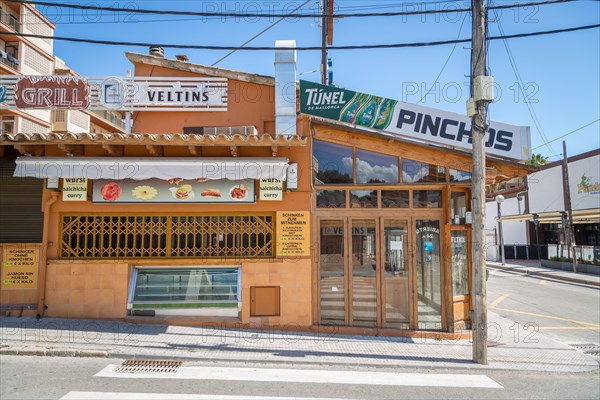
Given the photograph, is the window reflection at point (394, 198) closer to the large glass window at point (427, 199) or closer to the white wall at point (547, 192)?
the large glass window at point (427, 199)

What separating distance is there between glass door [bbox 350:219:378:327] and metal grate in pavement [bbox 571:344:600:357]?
4208 millimetres

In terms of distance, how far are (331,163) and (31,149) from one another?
6.28 metres

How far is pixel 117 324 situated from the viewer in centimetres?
851

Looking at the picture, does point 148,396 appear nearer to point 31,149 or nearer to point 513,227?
point 31,149

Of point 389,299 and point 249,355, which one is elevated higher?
point 389,299

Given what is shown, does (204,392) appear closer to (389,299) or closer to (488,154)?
(389,299)

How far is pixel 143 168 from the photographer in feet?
26.9

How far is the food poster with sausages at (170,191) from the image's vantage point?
880 centimetres

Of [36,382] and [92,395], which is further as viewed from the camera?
[36,382]

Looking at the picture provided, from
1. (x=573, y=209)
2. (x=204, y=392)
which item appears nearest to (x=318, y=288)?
(x=204, y=392)

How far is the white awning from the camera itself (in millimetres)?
8164

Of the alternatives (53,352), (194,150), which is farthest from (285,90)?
(53,352)

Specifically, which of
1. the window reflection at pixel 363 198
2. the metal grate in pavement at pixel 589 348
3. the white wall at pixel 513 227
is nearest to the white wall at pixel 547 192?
the white wall at pixel 513 227

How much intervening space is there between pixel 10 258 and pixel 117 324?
8.87 feet
